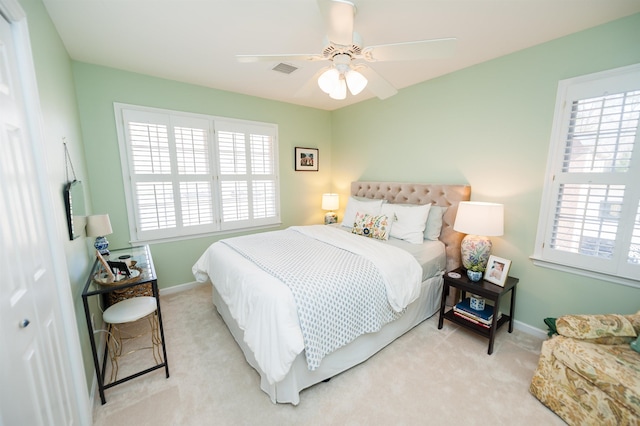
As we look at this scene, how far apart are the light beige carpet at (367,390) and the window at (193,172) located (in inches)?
60.9

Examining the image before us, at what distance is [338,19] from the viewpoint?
1.30 m

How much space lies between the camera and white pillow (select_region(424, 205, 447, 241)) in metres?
2.94

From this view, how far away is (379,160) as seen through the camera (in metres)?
3.85

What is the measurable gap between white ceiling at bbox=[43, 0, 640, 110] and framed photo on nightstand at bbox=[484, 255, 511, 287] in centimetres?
193

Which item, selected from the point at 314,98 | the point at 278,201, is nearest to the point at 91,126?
the point at 278,201

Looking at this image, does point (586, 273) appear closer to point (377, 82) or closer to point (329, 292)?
point (329, 292)

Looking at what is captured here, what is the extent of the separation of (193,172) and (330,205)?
219 centimetres

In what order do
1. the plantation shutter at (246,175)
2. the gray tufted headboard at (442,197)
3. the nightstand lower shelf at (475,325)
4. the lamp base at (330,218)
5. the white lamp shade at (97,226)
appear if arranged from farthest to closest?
the lamp base at (330,218) < the plantation shutter at (246,175) < the gray tufted headboard at (442,197) < the nightstand lower shelf at (475,325) < the white lamp shade at (97,226)

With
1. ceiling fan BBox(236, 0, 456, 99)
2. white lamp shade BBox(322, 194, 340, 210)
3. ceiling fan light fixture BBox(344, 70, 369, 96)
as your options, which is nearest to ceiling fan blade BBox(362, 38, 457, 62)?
ceiling fan BBox(236, 0, 456, 99)

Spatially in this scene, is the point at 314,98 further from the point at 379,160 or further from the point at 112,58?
the point at 112,58

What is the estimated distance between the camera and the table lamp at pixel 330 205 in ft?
14.4

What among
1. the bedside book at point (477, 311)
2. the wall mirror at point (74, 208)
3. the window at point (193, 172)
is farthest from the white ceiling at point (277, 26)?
the bedside book at point (477, 311)

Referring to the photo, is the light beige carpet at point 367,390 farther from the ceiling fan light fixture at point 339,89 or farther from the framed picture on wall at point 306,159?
the framed picture on wall at point 306,159

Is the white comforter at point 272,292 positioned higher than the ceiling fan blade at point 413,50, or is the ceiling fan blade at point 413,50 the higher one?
the ceiling fan blade at point 413,50
